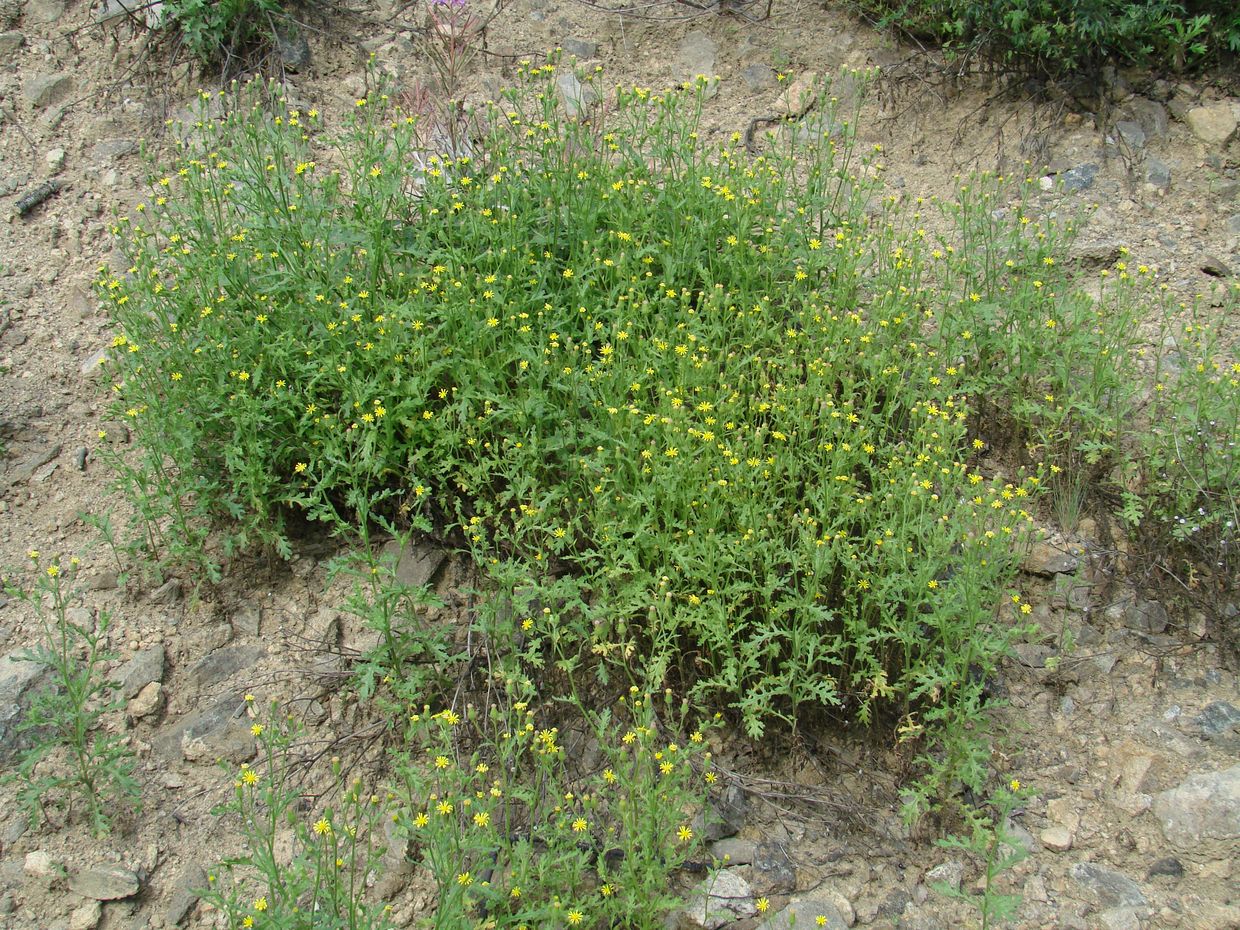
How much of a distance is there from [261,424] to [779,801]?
2.27 metres

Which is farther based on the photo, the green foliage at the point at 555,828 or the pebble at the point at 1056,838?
the pebble at the point at 1056,838

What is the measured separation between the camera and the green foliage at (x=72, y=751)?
3273 mm

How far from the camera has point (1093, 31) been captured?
208 inches

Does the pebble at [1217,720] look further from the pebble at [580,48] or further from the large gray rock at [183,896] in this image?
the pebble at [580,48]

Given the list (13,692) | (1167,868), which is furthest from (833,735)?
(13,692)

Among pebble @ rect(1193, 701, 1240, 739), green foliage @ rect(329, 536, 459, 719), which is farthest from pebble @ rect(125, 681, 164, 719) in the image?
pebble @ rect(1193, 701, 1240, 739)

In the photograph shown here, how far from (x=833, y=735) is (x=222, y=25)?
16.7 feet

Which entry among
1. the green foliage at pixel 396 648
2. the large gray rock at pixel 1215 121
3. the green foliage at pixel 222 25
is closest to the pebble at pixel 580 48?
the green foliage at pixel 222 25

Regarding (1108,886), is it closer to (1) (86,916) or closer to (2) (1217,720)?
(2) (1217,720)

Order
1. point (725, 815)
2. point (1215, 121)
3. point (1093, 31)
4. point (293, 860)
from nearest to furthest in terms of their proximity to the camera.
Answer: point (293, 860) → point (725, 815) → point (1093, 31) → point (1215, 121)

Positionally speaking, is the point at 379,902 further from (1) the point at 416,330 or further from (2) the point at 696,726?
(1) the point at 416,330

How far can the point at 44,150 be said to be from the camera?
5.66m

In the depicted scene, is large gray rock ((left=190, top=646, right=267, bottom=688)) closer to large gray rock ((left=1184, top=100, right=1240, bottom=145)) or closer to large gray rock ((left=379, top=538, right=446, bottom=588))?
large gray rock ((left=379, top=538, right=446, bottom=588))

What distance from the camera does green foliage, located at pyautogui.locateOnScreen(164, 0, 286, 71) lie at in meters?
5.95
